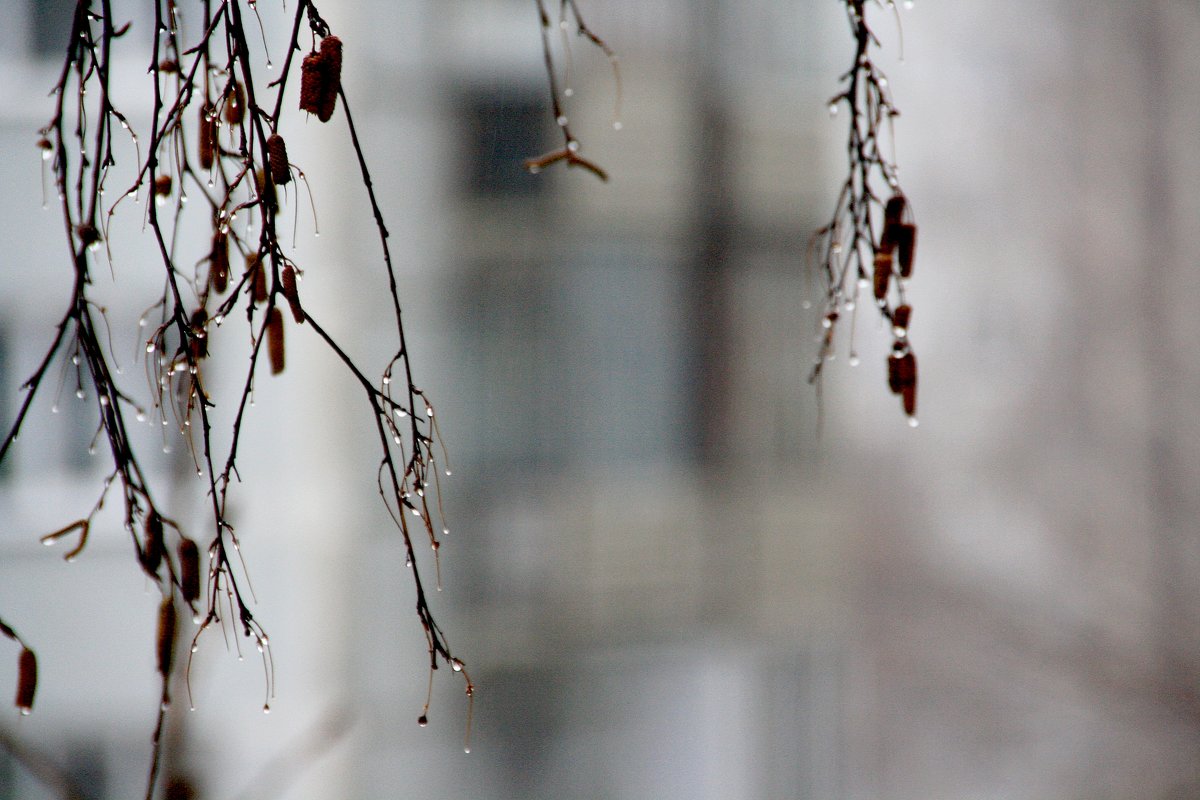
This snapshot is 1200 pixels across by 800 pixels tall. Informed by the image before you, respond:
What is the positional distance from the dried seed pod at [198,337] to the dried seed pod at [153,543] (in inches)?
2.4

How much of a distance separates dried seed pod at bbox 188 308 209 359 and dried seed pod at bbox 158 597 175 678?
0.33ft

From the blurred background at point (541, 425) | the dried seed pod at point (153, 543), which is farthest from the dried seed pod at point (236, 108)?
the blurred background at point (541, 425)

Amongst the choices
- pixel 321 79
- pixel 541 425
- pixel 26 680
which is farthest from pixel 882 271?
pixel 541 425

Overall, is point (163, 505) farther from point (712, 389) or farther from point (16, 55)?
point (712, 389)

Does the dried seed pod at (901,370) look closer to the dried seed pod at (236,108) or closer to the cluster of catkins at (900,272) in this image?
the cluster of catkins at (900,272)

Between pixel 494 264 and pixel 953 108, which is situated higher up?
pixel 953 108

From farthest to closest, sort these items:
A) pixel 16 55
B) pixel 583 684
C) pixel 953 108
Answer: pixel 953 108 < pixel 583 684 < pixel 16 55

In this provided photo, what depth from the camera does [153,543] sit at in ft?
1.16

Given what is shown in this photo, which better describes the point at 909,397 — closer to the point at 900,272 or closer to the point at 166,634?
the point at 900,272

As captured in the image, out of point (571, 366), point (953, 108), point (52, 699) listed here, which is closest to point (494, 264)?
point (571, 366)

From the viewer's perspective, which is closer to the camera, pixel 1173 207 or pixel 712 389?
pixel 712 389

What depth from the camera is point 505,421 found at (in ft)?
5.99

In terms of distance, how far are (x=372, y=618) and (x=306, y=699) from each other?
18 centimetres

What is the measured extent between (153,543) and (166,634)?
0.16ft
